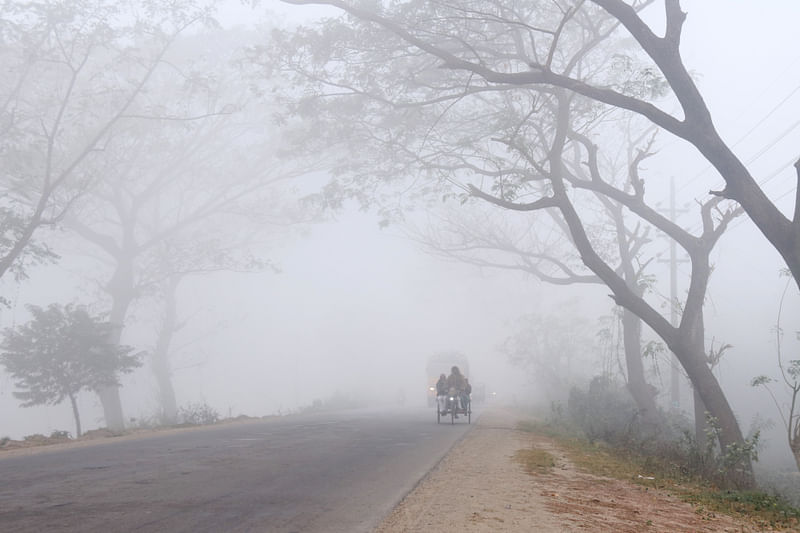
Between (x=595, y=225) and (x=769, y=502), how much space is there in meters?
21.8

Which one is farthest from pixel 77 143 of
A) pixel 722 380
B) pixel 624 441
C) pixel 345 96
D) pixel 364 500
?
pixel 722 380

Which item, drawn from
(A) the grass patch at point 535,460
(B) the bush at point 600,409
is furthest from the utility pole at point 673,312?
(A) the grass patch at point 535,460

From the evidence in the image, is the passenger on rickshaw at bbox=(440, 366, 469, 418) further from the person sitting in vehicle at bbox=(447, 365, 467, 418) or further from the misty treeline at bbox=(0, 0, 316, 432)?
the misty treeline at bbox=(0, 0, 316, 432)

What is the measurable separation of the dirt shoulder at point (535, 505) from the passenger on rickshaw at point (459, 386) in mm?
11754

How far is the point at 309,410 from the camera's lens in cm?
3978

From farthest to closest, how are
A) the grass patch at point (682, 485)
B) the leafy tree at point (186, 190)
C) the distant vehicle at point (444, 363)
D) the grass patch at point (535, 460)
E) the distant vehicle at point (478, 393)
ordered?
the distant vehicle at point (478, 393) → the distant vehicle at point (444, 363) → the leafy tree at point (186, 190) → the grass patch at point (535, 460) → the grass patch at point (682, 485)

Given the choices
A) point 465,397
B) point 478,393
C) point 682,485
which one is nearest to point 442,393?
point 465,397

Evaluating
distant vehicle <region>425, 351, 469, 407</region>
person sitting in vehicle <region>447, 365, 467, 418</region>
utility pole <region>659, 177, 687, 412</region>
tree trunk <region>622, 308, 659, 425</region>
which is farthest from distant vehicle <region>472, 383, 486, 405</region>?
tree trunk <region>622, 308, 659, 425</region>

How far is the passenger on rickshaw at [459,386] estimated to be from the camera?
81.4 ft

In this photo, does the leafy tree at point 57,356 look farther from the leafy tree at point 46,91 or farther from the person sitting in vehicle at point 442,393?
the person sitting in vehicle at point 442,393

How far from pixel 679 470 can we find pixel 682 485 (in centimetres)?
164

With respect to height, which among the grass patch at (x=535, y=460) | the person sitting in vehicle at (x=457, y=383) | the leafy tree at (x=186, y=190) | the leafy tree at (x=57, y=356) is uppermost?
the leafy tree at (x=186, y=190)

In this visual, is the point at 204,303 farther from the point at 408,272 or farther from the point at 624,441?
the point at 624,441

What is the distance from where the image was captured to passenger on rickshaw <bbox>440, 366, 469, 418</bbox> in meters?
24.8
